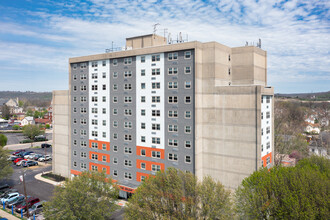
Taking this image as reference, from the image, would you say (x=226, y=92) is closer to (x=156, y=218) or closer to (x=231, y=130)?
(x=231, y=130)

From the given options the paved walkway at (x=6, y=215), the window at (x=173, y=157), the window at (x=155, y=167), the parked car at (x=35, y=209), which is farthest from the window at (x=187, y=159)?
the paved walkway at (x=6, y=215)

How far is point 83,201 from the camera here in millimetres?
30641

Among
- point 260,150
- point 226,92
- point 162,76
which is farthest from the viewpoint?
point 162,76

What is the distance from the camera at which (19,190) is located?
48031 millimetres

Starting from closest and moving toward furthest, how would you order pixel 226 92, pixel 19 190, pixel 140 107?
pixel 226 92 → pixel 140 107 → pixel 19 190

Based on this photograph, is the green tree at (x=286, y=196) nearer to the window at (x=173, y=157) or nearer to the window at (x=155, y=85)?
the window at (x=173, y=157)

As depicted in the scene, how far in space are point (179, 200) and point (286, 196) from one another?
10.4 meters

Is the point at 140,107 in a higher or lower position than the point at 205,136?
higher

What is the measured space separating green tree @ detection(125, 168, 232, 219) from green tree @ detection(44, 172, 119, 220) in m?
6.01

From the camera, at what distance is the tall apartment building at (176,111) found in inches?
1385

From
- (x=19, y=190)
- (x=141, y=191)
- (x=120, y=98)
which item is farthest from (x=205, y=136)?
(x=19, y=190)

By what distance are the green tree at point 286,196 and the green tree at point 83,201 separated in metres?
Answer: 16.6

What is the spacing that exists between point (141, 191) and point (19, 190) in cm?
3394

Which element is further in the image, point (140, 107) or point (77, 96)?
point (77, 96)
